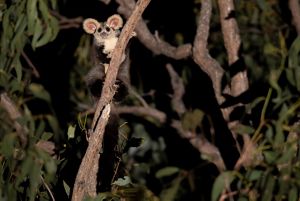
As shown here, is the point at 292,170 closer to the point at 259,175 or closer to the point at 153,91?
the point at 259,175

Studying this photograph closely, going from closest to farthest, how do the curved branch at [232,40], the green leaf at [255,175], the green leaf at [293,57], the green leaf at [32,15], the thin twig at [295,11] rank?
the green leaf at [255,175]
the green leaf at [293,57]
the green leaf at [32,15]
the curved branch at [232,40]
the thin twig at [295,11]

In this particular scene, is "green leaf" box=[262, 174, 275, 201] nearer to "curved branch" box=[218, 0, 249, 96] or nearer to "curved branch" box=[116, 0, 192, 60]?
"curved branch" box=[218, 0, 249, 96]

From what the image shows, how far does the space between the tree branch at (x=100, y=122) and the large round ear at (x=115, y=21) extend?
1.09 metres

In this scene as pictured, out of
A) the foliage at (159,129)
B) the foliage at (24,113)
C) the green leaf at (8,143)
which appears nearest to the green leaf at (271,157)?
the foliage at (159,129)

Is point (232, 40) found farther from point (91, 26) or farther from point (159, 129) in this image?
point (159, 129)

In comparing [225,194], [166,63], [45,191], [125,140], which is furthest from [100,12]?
[225,194]

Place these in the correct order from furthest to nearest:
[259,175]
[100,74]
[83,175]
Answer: [100,74] → [83,175] → [259,175]

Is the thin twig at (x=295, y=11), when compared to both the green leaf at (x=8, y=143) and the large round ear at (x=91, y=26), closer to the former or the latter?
the large round ear at (x=91, y=26)

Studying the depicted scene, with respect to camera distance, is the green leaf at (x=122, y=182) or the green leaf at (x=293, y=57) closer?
the green leaf at (x=293, y=57)

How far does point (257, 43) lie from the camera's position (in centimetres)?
666

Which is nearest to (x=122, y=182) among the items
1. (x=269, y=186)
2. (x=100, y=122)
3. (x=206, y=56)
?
(x=100, y=122)

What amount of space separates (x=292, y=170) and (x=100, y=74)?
2.08m

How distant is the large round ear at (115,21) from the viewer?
4426 millimetres

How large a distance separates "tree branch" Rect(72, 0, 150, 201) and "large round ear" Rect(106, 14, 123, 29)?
43.0 inches
